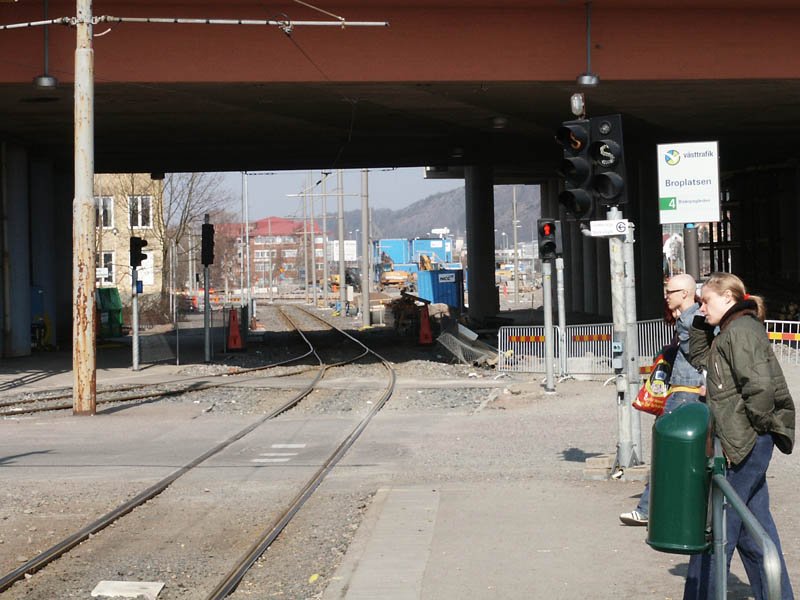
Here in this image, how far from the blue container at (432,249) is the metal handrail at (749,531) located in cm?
15663

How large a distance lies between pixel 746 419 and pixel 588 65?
727 inches

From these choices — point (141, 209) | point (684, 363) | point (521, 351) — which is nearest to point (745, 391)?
point (684, 363)

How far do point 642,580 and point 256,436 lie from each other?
30.5 ft

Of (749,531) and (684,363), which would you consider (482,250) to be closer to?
(684,363)

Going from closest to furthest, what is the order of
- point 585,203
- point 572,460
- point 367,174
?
point 585,203
point 572,460
point 367,174

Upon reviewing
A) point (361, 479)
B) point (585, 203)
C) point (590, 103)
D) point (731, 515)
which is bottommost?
point (361, 479)

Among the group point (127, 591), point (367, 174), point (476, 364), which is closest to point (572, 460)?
point (127, 591)

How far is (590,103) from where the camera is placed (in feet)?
93.2

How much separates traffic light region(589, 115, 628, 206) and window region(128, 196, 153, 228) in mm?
56810

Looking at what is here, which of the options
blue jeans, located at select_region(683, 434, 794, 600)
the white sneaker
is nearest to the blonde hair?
blue jeans, located at select_region(683, 434, 794, 600)

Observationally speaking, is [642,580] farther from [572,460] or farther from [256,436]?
[256,436]

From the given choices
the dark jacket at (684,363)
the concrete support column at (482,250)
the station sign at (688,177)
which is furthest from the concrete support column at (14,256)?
the dark jacket at (684,363)

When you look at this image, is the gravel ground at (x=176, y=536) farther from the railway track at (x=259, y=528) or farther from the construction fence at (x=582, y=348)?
the construction fence at (x=582, y=348)

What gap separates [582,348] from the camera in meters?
26.4
